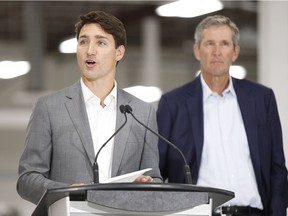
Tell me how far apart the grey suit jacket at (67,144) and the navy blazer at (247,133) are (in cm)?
78

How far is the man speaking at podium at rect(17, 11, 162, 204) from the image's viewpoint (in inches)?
→ 110

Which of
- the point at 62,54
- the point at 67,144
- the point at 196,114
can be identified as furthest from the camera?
the point at 62,54

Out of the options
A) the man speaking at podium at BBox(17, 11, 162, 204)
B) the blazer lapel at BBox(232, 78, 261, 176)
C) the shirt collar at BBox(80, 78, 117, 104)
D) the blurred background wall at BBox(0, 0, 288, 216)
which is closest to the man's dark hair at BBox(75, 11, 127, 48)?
the man speaking at podium at BBox(17, 11, 162, 204)

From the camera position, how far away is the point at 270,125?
3721 mm

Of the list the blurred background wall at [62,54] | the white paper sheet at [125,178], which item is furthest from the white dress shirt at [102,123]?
the blurred background wall at [62,54]

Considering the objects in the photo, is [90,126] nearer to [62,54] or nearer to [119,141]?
[119,141]

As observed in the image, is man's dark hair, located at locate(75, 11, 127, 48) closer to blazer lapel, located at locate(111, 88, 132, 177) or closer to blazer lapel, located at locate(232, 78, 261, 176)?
blazer lapel, located at locate(111, 88, 132, 177)

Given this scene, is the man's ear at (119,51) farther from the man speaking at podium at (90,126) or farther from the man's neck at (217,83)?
the man's neck at (217,83)

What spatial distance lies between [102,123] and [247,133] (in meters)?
0.98

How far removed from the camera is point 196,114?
372 centimetres

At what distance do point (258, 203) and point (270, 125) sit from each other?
38 centimetres

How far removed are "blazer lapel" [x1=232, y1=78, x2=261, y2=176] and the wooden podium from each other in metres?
1.42

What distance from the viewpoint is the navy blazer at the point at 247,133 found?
3.62 metres

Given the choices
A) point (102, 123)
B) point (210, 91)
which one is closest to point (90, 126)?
point (102, 123)
